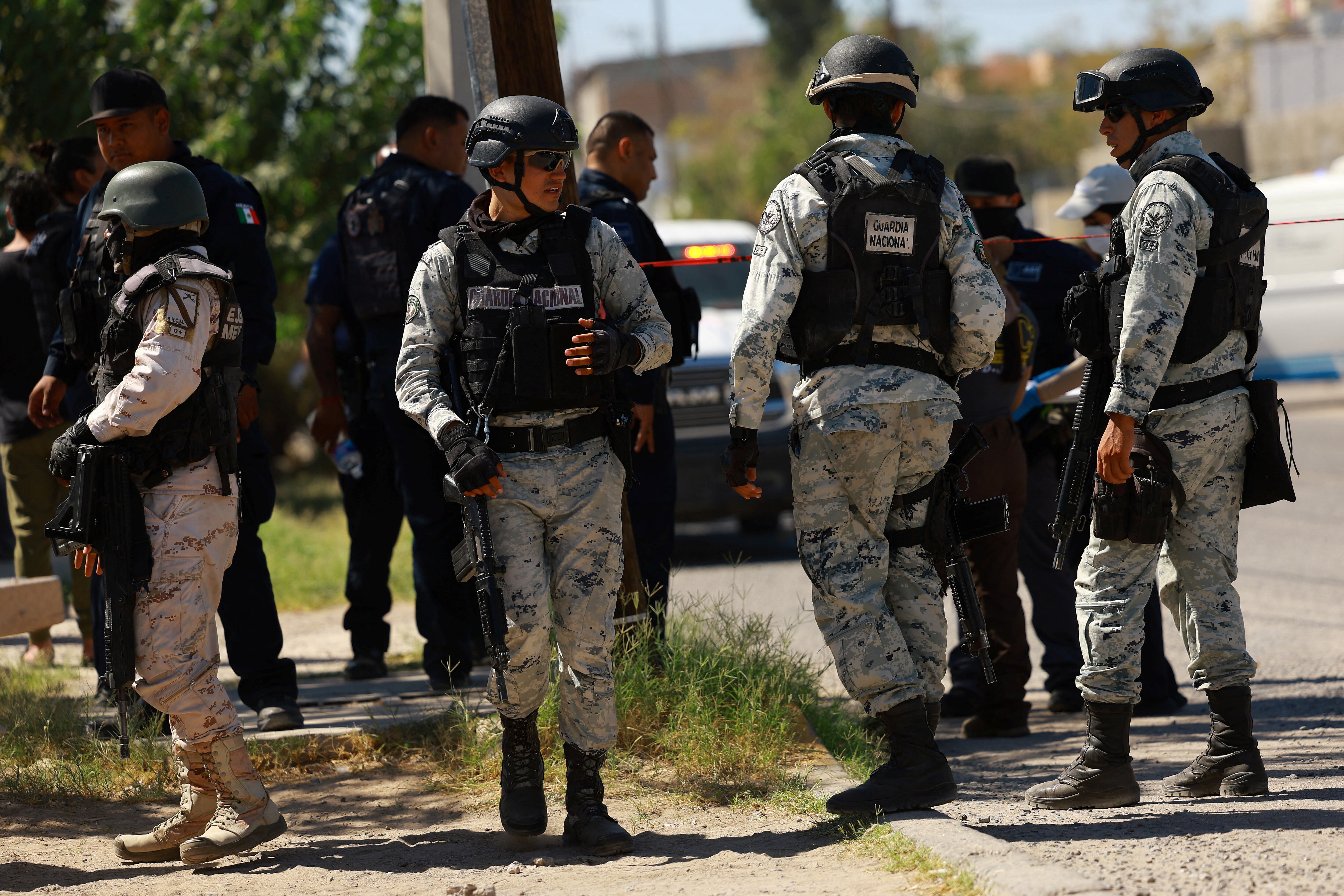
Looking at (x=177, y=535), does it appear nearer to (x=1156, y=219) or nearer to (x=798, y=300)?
(x=798, y=300)

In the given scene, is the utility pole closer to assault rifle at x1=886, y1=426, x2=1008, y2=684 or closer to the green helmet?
the green helmet

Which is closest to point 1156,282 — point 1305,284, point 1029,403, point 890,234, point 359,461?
point 890,234

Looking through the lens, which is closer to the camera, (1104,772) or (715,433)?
(1104,772)

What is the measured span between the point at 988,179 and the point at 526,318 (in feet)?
8.18

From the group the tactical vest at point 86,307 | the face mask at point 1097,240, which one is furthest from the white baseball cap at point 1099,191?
the tactical vest at point 86,307

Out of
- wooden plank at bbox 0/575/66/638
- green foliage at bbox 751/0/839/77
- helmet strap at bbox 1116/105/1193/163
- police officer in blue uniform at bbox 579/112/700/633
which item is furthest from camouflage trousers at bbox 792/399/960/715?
green foliage at bbox 751/0/839/77

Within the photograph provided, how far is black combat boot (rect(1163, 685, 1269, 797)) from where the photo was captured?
408 cm

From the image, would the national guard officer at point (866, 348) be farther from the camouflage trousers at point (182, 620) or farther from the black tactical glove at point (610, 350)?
the camouflage trousers at point (182, 620)

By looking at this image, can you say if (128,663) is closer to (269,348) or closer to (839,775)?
(269,348)

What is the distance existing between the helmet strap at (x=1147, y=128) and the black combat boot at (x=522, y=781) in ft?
7.89

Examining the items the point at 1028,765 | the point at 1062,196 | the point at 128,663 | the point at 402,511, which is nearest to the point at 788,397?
the point at 402,511

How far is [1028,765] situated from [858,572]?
1.41 m

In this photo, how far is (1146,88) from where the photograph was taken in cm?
407

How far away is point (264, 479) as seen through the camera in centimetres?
514
